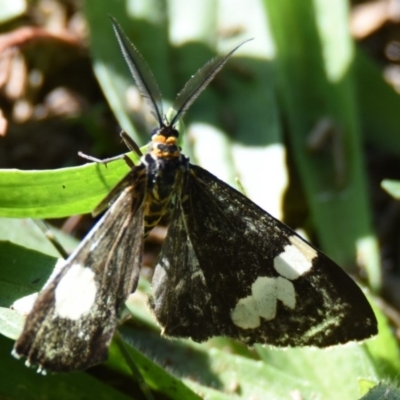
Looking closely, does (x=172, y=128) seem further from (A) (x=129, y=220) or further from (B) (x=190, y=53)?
(B) (x=190, y=53)

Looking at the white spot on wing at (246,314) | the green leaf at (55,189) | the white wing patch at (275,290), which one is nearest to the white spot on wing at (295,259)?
the white wing patch at (275,290)

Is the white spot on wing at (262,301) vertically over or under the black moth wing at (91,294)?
under

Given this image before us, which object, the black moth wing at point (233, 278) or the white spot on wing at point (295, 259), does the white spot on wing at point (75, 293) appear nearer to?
the black moth wing at point (233, 278)

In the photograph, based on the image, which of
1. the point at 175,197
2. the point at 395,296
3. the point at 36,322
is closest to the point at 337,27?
the point at 395,296

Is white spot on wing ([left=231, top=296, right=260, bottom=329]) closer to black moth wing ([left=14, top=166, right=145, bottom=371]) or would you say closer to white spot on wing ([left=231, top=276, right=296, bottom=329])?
white spot on wing ([left=231, top=276, right=296, bottom=329])

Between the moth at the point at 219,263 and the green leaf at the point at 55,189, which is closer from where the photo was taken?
the moth at the point at 219,263

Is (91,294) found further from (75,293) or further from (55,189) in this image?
(55,189)

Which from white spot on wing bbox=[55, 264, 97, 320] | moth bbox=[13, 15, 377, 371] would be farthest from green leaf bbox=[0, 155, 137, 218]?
white spot on wing bbox=[55, 264, 97, 320]
